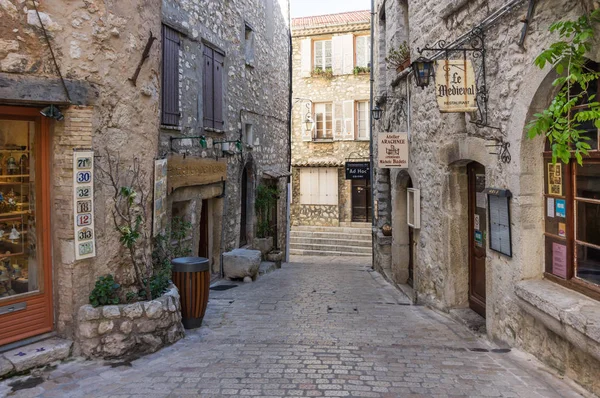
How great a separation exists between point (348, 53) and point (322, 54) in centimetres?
121

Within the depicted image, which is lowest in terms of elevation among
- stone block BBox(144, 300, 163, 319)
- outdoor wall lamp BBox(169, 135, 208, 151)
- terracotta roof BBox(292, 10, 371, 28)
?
stone block BBox(144, 300, 163, 319)

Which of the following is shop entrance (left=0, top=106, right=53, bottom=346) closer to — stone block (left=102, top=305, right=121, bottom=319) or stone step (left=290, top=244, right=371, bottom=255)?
stone block (left=102, top=305, right=121, bottom=319)

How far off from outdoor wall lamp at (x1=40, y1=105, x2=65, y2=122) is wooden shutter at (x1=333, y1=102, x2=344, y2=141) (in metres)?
16.9

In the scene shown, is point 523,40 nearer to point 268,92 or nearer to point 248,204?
point 248,204

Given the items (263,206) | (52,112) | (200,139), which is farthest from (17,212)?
(263,206)

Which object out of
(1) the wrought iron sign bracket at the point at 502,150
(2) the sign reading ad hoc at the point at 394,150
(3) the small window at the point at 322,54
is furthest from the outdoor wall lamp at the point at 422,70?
(3) the small window at the point at 322,54

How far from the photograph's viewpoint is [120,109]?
4840mm

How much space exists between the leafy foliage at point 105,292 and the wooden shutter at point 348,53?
17.3m

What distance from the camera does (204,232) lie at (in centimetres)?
952

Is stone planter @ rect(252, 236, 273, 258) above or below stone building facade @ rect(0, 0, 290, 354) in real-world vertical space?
below

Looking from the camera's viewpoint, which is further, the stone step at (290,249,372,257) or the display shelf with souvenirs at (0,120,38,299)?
the stone step at (290,249,372,257)

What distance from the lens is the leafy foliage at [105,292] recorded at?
4.56m

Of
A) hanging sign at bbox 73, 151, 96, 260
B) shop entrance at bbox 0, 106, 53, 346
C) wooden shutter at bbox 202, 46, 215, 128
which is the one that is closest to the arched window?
hanging sign at bbox 73, 151, 96, 260

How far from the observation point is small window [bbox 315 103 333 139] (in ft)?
68.8
